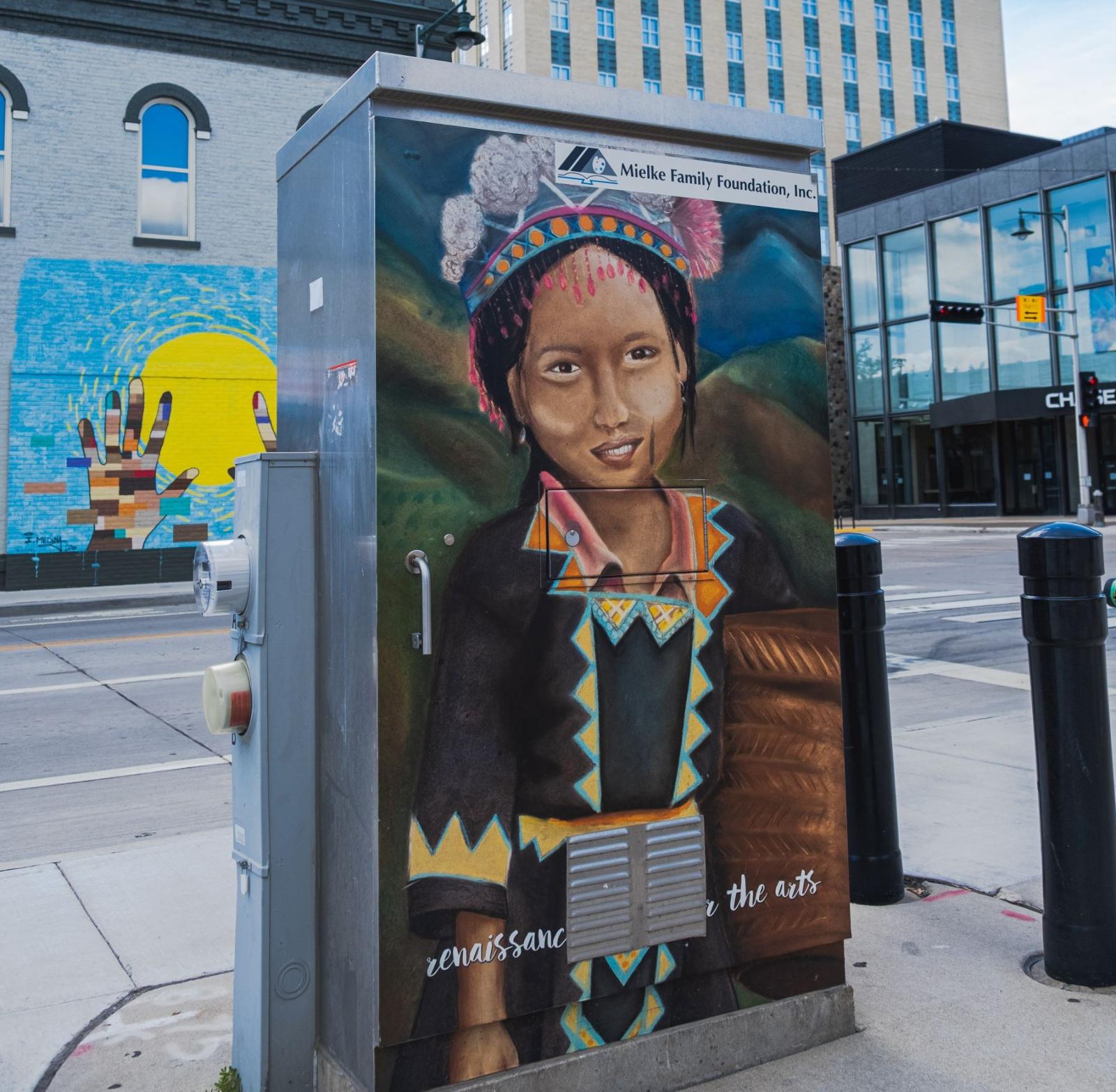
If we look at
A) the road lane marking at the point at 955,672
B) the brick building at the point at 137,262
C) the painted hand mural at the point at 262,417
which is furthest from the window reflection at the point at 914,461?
the road lane marking at the point at 955,672

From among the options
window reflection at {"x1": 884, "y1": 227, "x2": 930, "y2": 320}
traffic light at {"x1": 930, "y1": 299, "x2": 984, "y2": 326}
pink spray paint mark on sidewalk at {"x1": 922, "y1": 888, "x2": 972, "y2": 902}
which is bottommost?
Result: pink spray paint mark on sidewalk at {"x1": 922, "y1": 888, "x2": 972, "y2": 902}

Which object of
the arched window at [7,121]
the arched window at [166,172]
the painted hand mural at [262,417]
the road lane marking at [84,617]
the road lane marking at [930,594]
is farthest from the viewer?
the painted hand mural at [262,417]

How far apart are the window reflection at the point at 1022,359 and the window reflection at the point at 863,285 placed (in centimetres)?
623

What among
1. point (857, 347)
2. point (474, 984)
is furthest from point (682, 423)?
point (857, 347)

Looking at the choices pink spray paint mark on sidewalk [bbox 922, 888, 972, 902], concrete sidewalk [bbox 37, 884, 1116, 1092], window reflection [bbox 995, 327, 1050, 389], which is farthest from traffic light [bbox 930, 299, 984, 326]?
concrete sidewalk [bbox 37, 884, 1116, 1092]

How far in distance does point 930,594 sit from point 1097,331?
2496 cm

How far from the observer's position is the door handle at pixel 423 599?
266 cm

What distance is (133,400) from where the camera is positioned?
2025cm

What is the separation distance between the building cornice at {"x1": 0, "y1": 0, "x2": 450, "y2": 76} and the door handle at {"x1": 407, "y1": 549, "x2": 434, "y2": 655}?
20866 millimetres

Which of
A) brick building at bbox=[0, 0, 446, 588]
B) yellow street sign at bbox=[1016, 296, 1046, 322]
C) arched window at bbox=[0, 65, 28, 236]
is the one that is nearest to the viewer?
arched window at bbox=[0, 65, 28, 236]

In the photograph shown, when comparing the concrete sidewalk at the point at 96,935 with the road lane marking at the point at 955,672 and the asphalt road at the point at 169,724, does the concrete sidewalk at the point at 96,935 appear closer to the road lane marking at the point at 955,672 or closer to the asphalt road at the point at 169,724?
the asphalt road at the point at 169,724

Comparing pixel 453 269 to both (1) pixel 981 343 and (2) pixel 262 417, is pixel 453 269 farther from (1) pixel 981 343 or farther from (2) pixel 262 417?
(1) pixel 981 343

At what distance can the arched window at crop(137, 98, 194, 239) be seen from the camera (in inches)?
810

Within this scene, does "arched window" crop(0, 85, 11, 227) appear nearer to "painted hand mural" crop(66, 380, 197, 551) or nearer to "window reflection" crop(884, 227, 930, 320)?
"painted hand mural" crop(66, 380, 197, 551)
